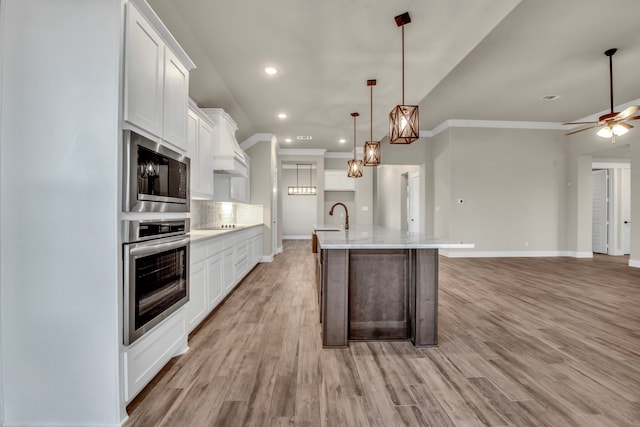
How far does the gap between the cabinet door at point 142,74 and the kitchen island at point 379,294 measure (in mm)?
1488

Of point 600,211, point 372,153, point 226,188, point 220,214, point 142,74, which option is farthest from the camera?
point 600,211

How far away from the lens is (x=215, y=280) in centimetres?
308

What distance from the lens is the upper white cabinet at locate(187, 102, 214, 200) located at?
10.6ft

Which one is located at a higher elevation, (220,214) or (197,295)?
(220,214)

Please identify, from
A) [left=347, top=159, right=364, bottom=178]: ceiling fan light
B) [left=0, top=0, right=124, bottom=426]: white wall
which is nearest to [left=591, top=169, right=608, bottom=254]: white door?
[left=347, top=159, right=364, bottom=178]: ceiling fan light

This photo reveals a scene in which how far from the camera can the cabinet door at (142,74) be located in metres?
1.51

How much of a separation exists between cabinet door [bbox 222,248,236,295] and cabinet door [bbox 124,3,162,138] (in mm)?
1940

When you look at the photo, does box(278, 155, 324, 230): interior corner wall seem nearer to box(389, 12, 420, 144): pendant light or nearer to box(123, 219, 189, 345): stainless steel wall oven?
box(389, 12, 420, 144): pendant light

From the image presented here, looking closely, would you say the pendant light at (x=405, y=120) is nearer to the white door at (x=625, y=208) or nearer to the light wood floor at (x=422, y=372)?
the light wood floor at (x=422, y=372)

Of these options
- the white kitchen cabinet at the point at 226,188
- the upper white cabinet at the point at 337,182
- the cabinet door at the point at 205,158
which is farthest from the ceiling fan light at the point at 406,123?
the upper white cabinet at the point at 337,182

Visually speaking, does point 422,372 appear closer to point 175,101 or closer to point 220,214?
point 175,101

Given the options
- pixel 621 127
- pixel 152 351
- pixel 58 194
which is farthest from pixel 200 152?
pixel 621 127

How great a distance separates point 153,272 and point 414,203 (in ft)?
25.6

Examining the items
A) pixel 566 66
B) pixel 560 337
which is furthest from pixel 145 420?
pixel 566 66
